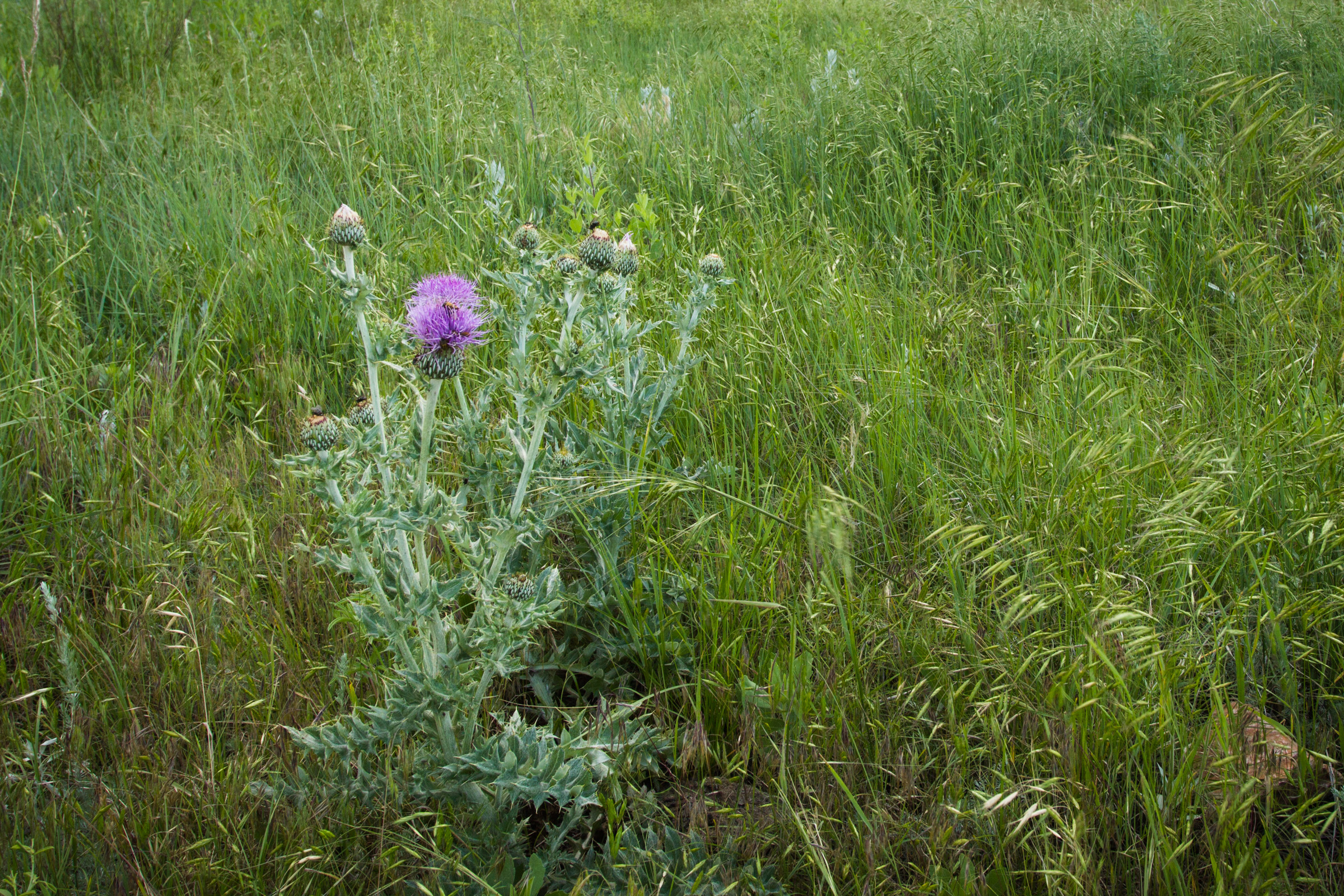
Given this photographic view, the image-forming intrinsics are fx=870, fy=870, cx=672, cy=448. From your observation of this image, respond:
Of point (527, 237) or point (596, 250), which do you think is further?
point (527, 237)

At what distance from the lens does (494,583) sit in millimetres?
1616

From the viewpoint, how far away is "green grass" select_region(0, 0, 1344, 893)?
1488 mm

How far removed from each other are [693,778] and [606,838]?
0.20 metres

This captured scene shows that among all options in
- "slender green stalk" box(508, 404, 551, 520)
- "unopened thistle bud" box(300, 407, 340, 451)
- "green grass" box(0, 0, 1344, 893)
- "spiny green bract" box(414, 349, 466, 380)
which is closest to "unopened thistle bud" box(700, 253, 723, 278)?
"green grass" box(0, 0, 1344, 893)

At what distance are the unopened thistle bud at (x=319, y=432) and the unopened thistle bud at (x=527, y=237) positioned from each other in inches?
23.9

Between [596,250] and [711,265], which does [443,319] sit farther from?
[711,265]

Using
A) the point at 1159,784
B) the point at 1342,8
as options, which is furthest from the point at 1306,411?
the point at 1342,8

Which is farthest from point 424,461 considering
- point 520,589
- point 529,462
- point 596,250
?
point 596,250

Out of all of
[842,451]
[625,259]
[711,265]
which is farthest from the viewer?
[711,265]

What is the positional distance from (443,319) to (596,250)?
47cm

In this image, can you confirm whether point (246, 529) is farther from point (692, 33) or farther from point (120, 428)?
point (692, 33)

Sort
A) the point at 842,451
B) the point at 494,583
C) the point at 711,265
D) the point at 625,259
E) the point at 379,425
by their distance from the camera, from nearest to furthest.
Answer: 1. the point at 379,425
2. the point at 494,583
3. the point at 625,259
4. the point at 842,451
5. the point at 711,265

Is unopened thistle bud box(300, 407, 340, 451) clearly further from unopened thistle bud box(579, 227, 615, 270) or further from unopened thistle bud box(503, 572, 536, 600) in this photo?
unopened thistle bud box(579, 227, 615, 270)

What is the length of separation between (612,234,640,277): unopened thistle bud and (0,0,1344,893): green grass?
545mm
